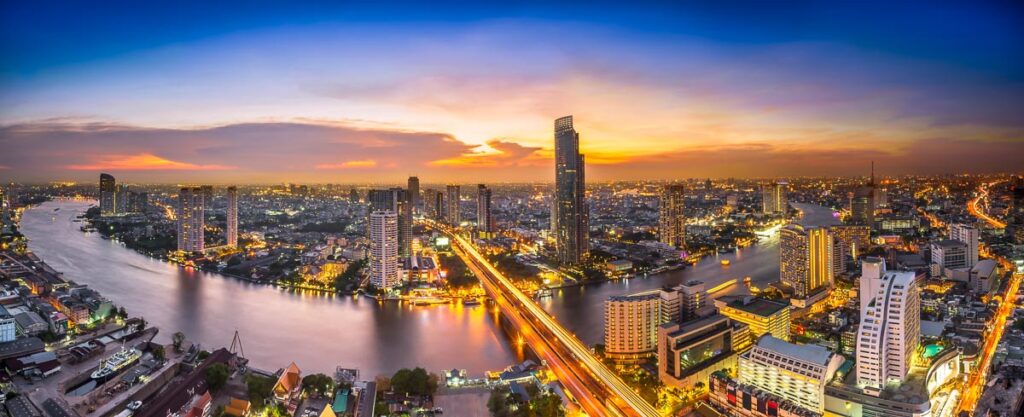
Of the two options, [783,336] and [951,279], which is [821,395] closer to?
[783,336]

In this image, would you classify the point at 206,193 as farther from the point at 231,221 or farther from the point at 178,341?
the point at 178,341

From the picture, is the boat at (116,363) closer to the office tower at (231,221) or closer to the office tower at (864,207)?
the office tower at (231,221)

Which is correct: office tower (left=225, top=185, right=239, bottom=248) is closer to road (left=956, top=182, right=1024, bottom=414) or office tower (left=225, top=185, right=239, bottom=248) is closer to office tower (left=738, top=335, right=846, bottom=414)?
office tower (left=738, top=335, right=846, bottom=414)

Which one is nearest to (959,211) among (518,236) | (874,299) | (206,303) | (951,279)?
(951,279)

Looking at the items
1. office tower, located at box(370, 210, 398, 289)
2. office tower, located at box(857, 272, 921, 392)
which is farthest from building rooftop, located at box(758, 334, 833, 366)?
office tower, located at box(370, 210, 398, 289)

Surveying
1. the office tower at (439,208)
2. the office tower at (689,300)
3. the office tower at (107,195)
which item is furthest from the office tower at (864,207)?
the office tower at (107,195)
